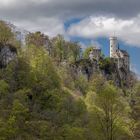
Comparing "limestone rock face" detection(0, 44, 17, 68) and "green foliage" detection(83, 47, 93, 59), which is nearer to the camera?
"limestone rock face" detection(0, 44, 17, 68)

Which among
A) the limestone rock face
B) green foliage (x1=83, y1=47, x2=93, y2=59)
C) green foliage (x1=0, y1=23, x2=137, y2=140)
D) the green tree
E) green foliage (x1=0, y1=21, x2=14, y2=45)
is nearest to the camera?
green foliage (x1=0, y1=23, x2=137, y2=140)

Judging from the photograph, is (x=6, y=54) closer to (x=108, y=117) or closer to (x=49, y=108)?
(x=49, y=108)

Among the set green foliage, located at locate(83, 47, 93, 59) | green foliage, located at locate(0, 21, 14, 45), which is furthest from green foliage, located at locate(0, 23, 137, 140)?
green foliage, located at locate(83, 47, 93, 59)

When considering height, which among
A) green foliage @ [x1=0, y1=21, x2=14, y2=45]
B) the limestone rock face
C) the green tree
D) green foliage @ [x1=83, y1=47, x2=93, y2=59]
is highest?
green foliage @ [x1=83, y1=47, x2=93, y2=59]

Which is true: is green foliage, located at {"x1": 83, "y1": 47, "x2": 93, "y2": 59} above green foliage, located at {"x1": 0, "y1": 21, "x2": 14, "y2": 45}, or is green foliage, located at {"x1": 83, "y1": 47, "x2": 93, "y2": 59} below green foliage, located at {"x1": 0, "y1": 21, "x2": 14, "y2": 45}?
above

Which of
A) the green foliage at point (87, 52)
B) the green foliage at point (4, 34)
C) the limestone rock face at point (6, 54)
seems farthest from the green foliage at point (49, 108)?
the green foliage at point (87, 52)

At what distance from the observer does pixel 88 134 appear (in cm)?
7781

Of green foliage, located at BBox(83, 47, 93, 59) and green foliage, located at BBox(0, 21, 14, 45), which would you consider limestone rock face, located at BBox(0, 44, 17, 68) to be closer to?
green foliage, located at BBox(0, 21, 14, 45)

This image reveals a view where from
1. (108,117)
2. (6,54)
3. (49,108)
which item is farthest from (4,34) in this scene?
(108,117)

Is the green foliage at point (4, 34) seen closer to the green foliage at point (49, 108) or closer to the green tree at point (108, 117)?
the green foliage at point (49, 108)

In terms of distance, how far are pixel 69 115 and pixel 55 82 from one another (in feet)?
67.8

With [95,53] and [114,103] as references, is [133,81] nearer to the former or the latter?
[95,53]

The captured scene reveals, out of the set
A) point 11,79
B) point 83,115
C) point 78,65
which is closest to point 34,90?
point 11,79

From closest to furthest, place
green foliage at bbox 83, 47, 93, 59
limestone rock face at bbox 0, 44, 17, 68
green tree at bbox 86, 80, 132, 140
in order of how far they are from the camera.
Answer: green tree at bbox 86, 80, 132, 140 < limestone rock face at bbox 0, 44, 17, 68 < green foliage at bbox 83, 47, 93, 59
